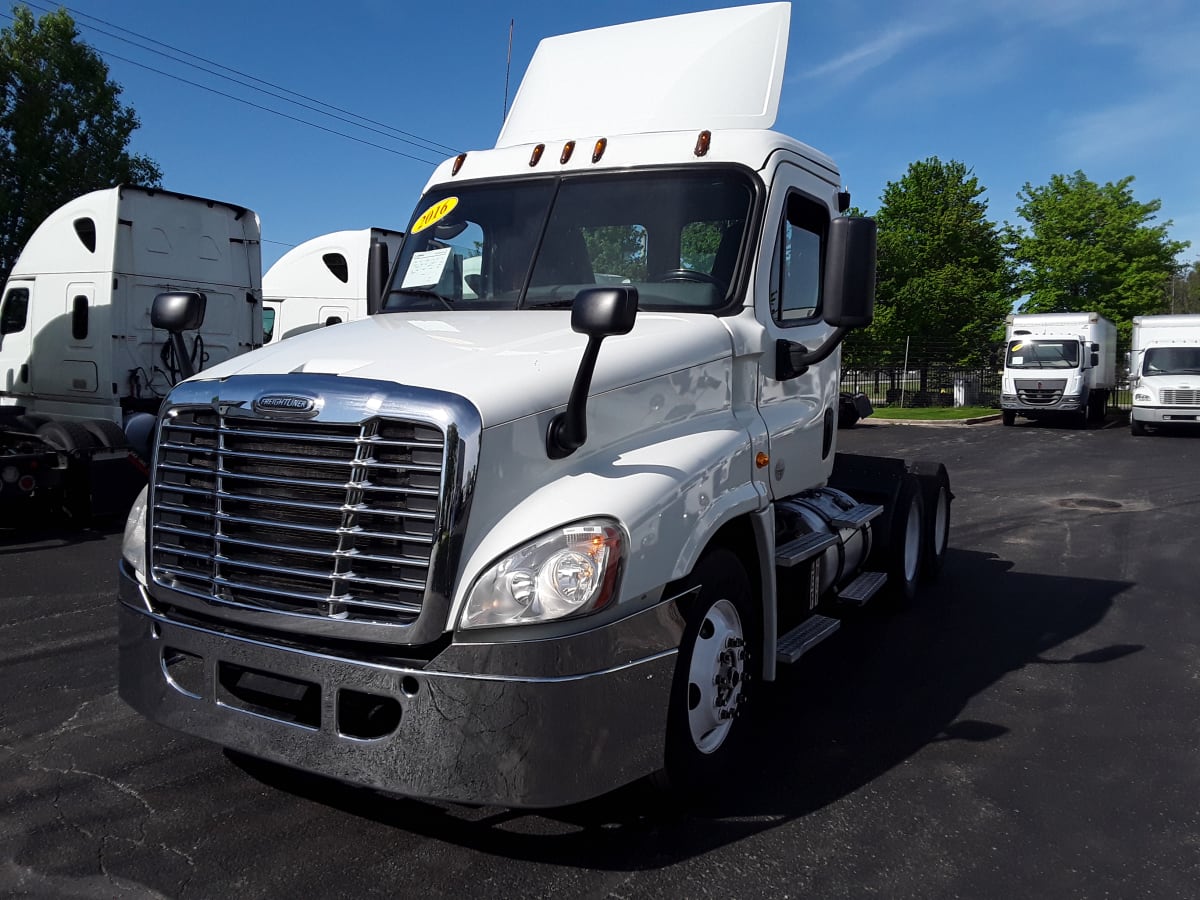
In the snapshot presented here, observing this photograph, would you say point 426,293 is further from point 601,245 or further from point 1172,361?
point 1172,361

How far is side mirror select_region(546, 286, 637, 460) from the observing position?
10.2 ft

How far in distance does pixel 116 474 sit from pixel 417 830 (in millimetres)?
7958

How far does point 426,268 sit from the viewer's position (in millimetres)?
4844

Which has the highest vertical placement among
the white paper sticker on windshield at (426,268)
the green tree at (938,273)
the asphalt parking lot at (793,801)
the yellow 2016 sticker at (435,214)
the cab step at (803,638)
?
the green tree at (938,273)

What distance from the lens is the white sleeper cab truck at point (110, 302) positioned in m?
11.2

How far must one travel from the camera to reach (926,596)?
7.42 meters

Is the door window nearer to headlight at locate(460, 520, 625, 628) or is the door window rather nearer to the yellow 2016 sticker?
the yellow 2016 sticker

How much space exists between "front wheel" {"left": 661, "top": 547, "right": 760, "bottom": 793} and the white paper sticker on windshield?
202cm

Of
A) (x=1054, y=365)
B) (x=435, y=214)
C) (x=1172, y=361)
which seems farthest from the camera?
(x=1054, y=365)

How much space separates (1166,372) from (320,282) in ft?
65.0

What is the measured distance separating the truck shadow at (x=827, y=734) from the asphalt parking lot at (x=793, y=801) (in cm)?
1

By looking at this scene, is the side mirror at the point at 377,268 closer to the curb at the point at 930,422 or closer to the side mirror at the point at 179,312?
the side mirror at the point at 179,312

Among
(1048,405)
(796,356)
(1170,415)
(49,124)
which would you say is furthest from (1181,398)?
(49,124)

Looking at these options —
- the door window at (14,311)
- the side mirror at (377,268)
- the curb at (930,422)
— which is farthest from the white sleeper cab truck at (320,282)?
the curb at (930,422)
